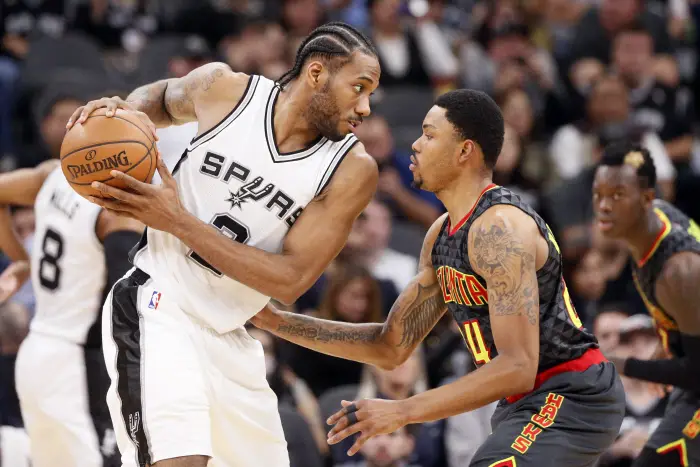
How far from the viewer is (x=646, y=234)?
5.48 metres

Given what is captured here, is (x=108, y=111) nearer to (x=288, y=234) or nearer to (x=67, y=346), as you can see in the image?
(x=288, y=234)

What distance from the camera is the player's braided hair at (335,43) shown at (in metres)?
4.73

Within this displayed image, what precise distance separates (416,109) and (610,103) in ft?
6.95

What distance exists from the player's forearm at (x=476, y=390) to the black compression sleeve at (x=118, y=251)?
6.53ft

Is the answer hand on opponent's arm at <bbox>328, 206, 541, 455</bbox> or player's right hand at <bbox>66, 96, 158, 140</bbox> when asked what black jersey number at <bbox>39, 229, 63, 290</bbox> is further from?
hand on opponent's arm at <bbox>328, 206, 541, 455</bbox>

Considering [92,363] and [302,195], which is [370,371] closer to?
[92,363]

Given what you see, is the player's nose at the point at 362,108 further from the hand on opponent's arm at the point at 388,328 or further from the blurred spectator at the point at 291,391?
the blurred spectator at the point at 291,391

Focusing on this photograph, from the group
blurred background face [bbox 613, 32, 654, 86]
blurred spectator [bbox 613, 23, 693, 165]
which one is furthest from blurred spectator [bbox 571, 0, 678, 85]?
blurred background face [bbox 613, 32, 654, 86]

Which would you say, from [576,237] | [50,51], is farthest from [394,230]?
[50,51]

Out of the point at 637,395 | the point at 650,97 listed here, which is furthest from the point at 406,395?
the point at 650,97

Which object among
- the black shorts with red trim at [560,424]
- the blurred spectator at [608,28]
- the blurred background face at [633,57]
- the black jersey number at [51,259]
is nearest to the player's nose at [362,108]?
the black shorts with red trim at [560,424]

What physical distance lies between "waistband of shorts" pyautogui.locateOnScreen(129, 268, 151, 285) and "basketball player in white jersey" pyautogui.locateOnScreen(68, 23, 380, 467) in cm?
1

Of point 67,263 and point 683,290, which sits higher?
point 683,290

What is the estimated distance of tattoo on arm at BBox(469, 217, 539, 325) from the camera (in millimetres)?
4061
